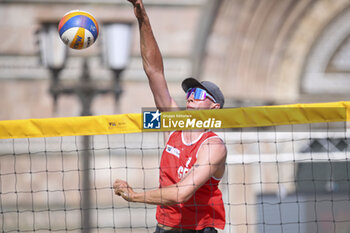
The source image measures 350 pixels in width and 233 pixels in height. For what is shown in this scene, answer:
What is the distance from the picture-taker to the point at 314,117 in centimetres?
428

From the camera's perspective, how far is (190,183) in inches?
139

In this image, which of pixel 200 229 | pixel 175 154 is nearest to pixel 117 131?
pixel 175 154

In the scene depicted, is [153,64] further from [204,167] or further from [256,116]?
[204,167]

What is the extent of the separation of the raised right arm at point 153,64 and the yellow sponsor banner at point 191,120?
0.11 meters

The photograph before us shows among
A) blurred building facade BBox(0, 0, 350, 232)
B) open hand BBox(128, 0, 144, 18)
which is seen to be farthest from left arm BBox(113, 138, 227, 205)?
blurred building facade BBox(0, 0, 350, 232)

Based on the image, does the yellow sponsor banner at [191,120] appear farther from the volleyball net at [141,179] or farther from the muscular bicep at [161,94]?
the volleyball net at [141,179]

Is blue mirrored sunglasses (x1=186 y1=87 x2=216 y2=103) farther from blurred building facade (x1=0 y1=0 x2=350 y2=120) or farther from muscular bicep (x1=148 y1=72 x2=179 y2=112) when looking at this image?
blurred building facade (x1=0 y1=0 x2=350 y2=120)

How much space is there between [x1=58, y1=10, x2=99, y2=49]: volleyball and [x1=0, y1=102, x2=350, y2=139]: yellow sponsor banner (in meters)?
0.75

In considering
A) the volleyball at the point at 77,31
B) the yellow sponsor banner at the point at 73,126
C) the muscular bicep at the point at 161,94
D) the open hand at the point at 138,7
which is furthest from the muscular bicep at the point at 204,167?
the volleyball at the point at 77,31

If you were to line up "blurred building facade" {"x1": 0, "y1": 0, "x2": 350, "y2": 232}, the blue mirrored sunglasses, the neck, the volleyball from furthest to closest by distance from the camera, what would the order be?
"blurred building facade" {"x1": 0, "y1": 0, "x2": 350, "y2": 232}, the volleyball, the blue mirrored sunglasses, the neck

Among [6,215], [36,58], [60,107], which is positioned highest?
[36,58]

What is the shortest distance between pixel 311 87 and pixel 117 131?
532 cm

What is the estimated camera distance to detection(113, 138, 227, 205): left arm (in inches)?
139

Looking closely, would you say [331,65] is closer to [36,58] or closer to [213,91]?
[36,58]
